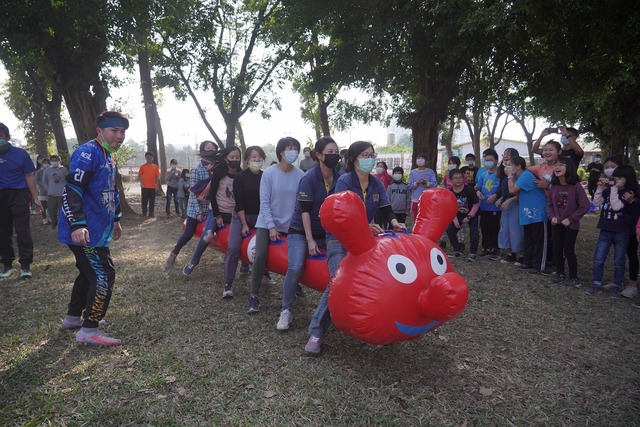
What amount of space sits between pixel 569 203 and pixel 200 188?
535 cm

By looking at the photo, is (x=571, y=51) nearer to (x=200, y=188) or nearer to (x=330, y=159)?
(x=330, y=159)

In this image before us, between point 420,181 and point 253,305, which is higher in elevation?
point 420,181

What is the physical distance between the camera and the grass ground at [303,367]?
2996 mm

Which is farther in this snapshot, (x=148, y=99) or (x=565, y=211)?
(x=148, y=99)

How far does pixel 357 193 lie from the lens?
386 centimetres

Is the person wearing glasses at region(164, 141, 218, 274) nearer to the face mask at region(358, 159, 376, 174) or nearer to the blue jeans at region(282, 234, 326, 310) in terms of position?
the blue jeans at region(282, 234, 326, 310)

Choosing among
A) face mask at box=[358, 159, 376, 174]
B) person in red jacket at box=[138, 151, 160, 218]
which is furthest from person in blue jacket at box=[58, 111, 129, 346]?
person in red jacket at box=[138, 151, 160, 218]

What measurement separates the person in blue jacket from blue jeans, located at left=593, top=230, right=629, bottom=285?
608 centimetres

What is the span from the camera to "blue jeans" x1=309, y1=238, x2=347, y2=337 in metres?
3.76

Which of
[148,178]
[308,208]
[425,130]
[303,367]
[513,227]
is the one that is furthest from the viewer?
[148,178]

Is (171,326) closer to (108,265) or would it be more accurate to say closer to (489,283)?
(108,265)

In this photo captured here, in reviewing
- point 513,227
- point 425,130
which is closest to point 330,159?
point 513,227

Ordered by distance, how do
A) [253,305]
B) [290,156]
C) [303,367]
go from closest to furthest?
[303,367] → [290,156] → [253,305]

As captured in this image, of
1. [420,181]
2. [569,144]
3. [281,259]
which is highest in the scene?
[569,144]
